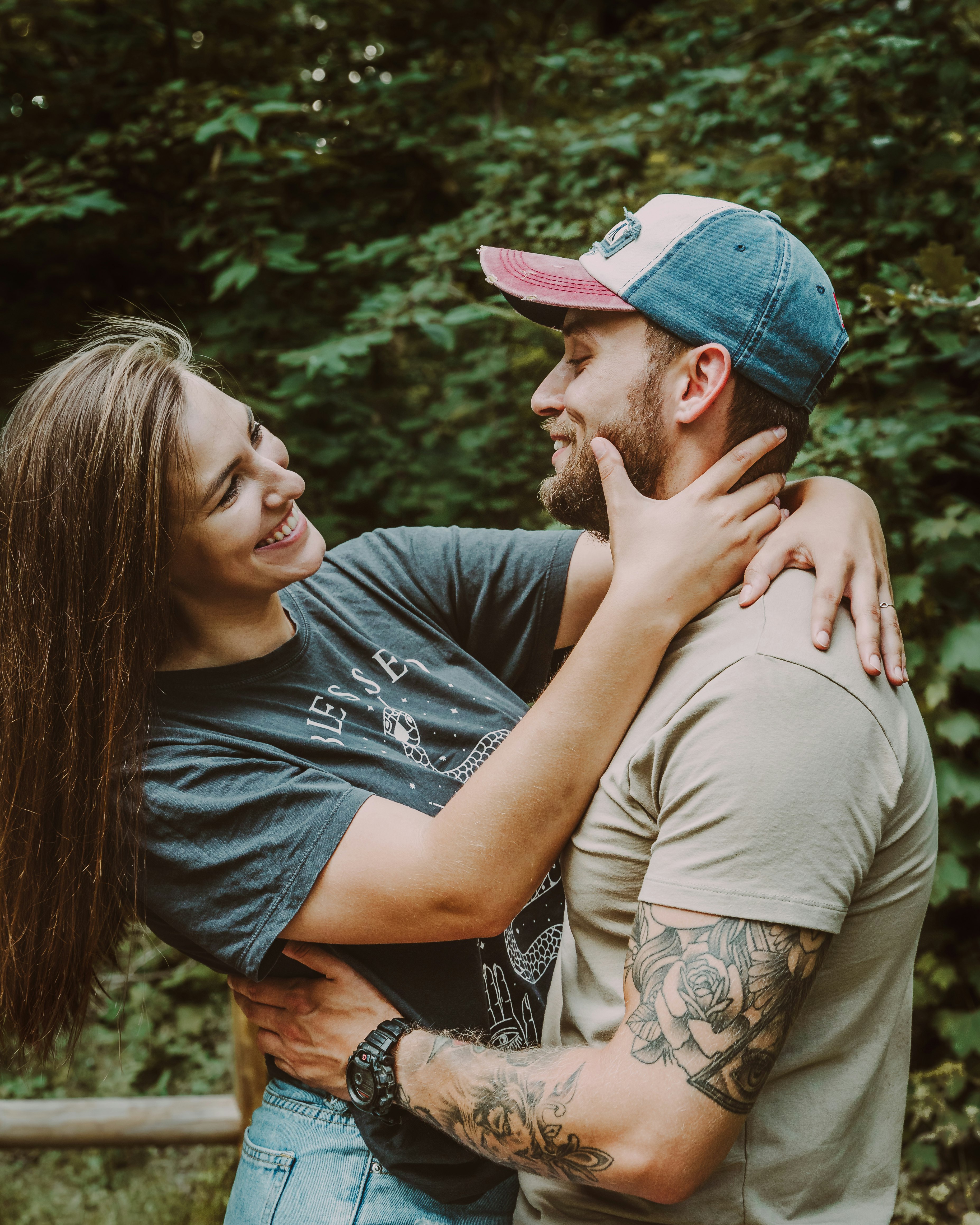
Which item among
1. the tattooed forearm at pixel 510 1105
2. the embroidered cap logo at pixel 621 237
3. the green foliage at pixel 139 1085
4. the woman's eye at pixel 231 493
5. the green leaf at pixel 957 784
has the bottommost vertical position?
the green foliage at pixel 139 1085

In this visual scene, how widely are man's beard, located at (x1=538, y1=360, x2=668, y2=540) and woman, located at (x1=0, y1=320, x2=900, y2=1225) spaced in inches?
1.6

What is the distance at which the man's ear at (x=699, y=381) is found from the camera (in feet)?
4.86

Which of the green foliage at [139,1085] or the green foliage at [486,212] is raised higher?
the green foliage at [486,212]

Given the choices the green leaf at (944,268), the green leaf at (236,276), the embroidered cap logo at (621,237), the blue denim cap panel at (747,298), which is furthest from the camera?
the green leaf at (236,276)

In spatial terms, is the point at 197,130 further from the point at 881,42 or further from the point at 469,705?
the point at 469,705

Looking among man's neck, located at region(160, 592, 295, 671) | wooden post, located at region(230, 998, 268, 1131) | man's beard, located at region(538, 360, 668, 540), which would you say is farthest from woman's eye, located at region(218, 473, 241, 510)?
wooden post, located at region(230, 998, 268, 1131)

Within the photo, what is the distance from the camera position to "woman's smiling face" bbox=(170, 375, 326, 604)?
164cm

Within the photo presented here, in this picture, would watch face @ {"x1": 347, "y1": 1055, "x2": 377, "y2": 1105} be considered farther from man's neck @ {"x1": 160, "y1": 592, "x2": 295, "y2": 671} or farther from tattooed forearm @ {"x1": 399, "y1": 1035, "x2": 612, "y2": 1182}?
man's neck @ {"x1": 160, "y1": 592, "x2": 295, "y2": 671}

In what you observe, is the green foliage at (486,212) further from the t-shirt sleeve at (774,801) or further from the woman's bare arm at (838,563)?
the t-shirt sleeve at (774,801)

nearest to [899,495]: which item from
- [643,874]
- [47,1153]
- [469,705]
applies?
[469,705]

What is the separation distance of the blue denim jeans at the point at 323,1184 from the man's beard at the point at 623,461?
3.50 feet

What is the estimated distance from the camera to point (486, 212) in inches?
157

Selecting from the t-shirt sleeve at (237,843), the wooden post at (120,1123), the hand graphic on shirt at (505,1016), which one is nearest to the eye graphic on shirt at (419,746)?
the t-shirt sleeve at (237,843)

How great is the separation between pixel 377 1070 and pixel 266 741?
54 cm
